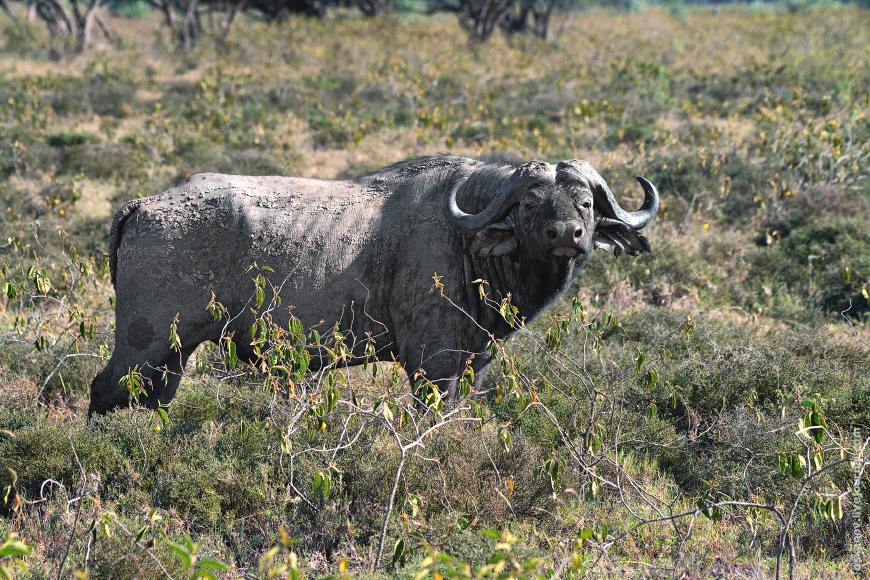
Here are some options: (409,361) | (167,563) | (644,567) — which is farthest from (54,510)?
(644,567)

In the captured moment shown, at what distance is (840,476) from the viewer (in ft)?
16.1

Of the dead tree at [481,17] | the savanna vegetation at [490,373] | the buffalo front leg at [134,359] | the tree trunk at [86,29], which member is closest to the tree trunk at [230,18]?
the savanna vegetation at [490,373]

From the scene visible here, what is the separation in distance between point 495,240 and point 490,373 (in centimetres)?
206

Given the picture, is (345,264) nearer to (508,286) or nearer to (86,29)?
(508,286)

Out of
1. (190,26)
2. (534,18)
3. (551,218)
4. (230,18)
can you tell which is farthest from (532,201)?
(534,18)

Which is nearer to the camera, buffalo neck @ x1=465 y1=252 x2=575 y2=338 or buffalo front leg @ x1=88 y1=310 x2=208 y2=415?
buffalo neck @ x1=465 y1=252 x2=575 y2=338

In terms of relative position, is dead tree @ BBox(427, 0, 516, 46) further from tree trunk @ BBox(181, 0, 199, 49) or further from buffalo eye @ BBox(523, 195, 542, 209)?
buffalo eye @ BBox(523, 195, 542, 209)

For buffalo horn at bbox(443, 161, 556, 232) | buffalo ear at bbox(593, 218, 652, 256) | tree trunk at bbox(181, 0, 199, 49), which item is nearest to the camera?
buffalo horn at bbox(443, 161, 556, 232)

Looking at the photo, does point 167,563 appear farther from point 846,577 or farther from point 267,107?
point 267,107

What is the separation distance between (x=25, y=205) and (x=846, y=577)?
38.7 ft

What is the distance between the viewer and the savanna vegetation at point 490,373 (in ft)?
13.6

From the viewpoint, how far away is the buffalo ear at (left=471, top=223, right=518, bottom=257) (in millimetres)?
4793

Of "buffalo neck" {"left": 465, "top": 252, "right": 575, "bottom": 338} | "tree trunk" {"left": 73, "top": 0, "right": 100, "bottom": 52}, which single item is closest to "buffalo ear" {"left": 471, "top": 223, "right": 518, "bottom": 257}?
"buffalo neck" {"left": 465, "top": 252, "right": 575, "bottom": 338}

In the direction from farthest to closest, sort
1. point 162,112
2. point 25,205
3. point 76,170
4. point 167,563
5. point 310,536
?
1. point 162,112
2. point 76,170
3. point 25,205
4. point 310,536
5. point 167,563
